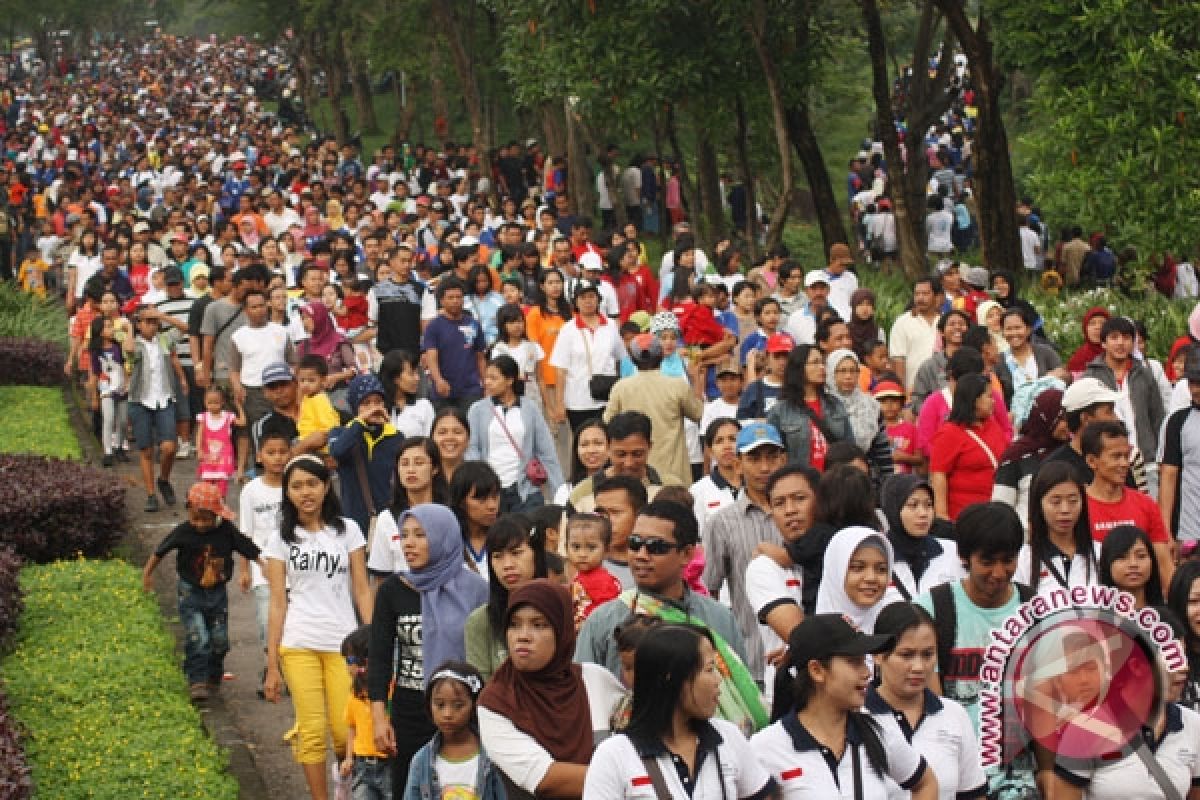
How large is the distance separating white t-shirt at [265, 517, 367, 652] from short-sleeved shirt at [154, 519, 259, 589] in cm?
178

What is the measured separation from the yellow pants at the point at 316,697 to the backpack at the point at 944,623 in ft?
10.1

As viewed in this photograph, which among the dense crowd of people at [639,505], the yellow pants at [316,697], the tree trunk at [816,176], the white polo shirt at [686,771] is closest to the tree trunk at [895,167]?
the tree trunk at [816,176]

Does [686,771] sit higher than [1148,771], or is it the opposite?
[686,771]

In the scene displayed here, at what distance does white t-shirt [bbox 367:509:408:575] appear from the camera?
9094 millimetres

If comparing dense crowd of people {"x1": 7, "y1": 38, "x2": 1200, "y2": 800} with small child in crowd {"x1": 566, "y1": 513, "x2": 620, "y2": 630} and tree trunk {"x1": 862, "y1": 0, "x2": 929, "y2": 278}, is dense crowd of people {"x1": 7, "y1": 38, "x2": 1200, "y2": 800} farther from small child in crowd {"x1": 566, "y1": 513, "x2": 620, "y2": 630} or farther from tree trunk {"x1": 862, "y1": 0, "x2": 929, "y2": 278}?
tree trunk {"x1": 862, "y1": 0, "x2": 929, "y2": 278}

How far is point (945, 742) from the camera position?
629 centimetres

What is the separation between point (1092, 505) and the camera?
888 cm

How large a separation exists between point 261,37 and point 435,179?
1705cm

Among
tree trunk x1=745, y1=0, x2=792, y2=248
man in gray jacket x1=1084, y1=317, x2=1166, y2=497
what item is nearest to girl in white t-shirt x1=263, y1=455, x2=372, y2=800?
man in gray jacket x1=1084, y1=317, x2=1166, y2=497

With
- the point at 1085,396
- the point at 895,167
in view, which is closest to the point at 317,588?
the point at 1085,396

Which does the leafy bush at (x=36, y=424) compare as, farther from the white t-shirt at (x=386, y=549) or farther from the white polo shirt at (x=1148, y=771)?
the white polo shirt at (x=1148, y=771)

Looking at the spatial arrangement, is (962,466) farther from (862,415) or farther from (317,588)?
(317,588)

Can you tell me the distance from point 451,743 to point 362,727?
1.51 meters

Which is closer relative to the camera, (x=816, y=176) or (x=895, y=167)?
(x=895, y=167)
